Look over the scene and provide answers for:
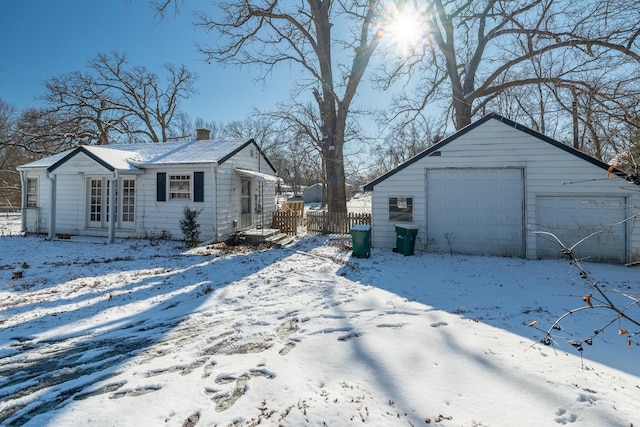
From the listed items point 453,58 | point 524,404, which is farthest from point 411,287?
point 453,58

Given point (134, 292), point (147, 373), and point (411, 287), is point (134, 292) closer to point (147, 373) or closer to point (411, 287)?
point (147, 373)

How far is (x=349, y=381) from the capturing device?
10.6ft

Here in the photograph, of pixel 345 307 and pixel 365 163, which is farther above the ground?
pixel 365 163

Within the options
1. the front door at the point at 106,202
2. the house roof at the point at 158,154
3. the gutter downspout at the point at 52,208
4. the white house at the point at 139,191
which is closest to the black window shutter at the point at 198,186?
the white house at the point at 139,191

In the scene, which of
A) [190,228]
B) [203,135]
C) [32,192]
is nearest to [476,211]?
[190,228]

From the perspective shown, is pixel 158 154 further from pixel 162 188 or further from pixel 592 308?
pixel 592 308

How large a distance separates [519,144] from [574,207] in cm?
251

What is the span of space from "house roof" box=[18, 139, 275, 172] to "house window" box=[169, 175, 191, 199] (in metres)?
0.64

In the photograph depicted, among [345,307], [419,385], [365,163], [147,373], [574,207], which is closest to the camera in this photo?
[419,385]

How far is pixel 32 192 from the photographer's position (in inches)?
580

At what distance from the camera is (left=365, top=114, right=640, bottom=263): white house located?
934 cm

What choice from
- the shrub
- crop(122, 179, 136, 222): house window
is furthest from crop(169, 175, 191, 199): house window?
crop(122, 179, 136, 222): house window

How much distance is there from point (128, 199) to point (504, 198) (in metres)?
14.3

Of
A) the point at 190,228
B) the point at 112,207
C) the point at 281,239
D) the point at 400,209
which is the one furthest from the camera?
the point at 281,239
